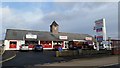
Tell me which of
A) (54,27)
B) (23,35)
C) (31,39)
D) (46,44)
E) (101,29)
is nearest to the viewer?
(101,29)

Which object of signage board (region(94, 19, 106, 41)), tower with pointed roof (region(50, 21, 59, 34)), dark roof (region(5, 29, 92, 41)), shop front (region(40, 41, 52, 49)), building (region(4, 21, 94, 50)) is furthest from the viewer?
A: tower with pointed roof (region(50, 21, 59, 34))

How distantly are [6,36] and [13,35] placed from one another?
97.0 inches

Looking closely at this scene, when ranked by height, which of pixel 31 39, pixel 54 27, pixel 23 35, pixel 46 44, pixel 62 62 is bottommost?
pixel 62 62

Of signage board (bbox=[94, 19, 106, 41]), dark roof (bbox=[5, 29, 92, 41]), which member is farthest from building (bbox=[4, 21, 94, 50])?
signage board (bbox=[94, 19, 106, 41])

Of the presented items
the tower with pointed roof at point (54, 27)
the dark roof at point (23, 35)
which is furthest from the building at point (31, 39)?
the tower with pointed roof at point (54, 27)

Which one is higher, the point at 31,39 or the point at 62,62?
the point at 31,39

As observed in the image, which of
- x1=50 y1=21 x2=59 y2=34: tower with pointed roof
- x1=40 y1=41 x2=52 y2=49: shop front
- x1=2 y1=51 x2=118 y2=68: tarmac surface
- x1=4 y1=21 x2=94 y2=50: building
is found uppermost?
x1=50 y1=21 x2=59 y2=34: tower with pointed roof

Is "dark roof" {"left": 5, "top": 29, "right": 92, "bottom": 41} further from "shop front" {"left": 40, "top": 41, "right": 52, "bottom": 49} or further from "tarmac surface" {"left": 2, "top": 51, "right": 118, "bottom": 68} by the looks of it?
"tarmac surface" {"left": 2, "top": 51, "right": 118, "bottom": 68}

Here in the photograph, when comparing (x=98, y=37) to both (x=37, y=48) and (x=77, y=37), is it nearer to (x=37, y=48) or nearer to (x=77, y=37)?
(x=37, y=48)

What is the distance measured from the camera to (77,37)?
72.3 meters

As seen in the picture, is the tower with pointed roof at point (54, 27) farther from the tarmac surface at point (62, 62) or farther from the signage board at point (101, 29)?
the tarmac surface at point (62, 62)

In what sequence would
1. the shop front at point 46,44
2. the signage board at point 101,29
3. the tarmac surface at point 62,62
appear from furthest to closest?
the shop front at point 46,44 < the signage board at point 101,29 < the tarmac surface at point 62,62

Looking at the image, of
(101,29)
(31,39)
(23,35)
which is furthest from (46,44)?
(101,29)

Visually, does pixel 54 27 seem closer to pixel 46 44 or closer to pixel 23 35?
pixel 46 44
